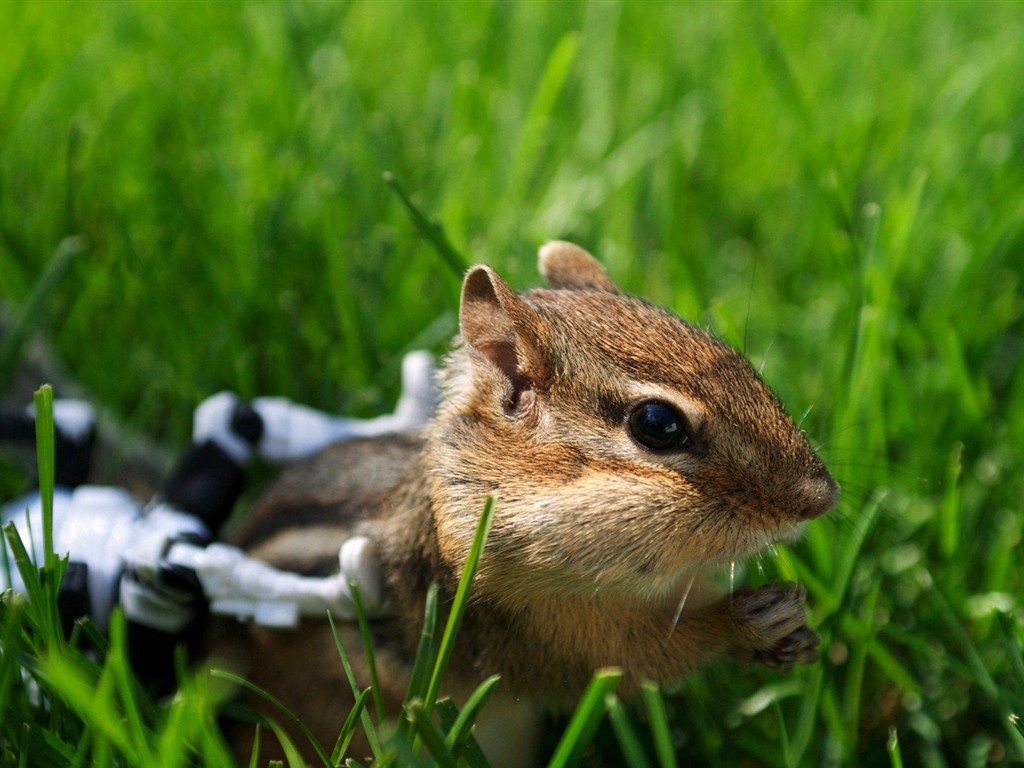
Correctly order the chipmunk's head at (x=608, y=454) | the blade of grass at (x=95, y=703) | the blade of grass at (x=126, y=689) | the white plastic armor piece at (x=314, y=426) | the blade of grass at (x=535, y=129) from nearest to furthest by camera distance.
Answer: the blade of grass at (x=95, y=703) → the blade of grass at (x=126, y=689) → the chipmunk's head at (x=608, y=454) → the white plastic armor piece at (x=314, y=426) → the blade of grass at (x=535, y=129)

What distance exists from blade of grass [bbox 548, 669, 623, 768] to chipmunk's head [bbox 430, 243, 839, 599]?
314mm

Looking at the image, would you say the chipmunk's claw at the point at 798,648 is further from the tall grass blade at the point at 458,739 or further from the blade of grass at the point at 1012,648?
the tall grass blade at the point at 458,739

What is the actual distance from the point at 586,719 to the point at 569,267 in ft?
3.83

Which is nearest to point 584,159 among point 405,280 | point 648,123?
point 648,123

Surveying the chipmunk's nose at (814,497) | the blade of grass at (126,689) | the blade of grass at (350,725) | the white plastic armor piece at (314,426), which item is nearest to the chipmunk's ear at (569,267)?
the white plastic armor piece at (314,426)

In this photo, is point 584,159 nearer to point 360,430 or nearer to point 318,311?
point 318,311

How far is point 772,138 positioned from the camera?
4.48 metres

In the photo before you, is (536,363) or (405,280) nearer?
(536,363)

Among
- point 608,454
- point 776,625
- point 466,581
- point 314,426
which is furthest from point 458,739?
point 314,426

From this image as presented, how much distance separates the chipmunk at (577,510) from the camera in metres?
1.97

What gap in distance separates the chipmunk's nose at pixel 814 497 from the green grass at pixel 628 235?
391mm

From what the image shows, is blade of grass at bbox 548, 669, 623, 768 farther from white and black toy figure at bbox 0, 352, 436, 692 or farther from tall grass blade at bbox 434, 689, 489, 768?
white and black toy figure at bbox 0, 352, 436, 692

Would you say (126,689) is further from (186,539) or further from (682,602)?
(682,602)

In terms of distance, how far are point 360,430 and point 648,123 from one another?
223 centimetres
